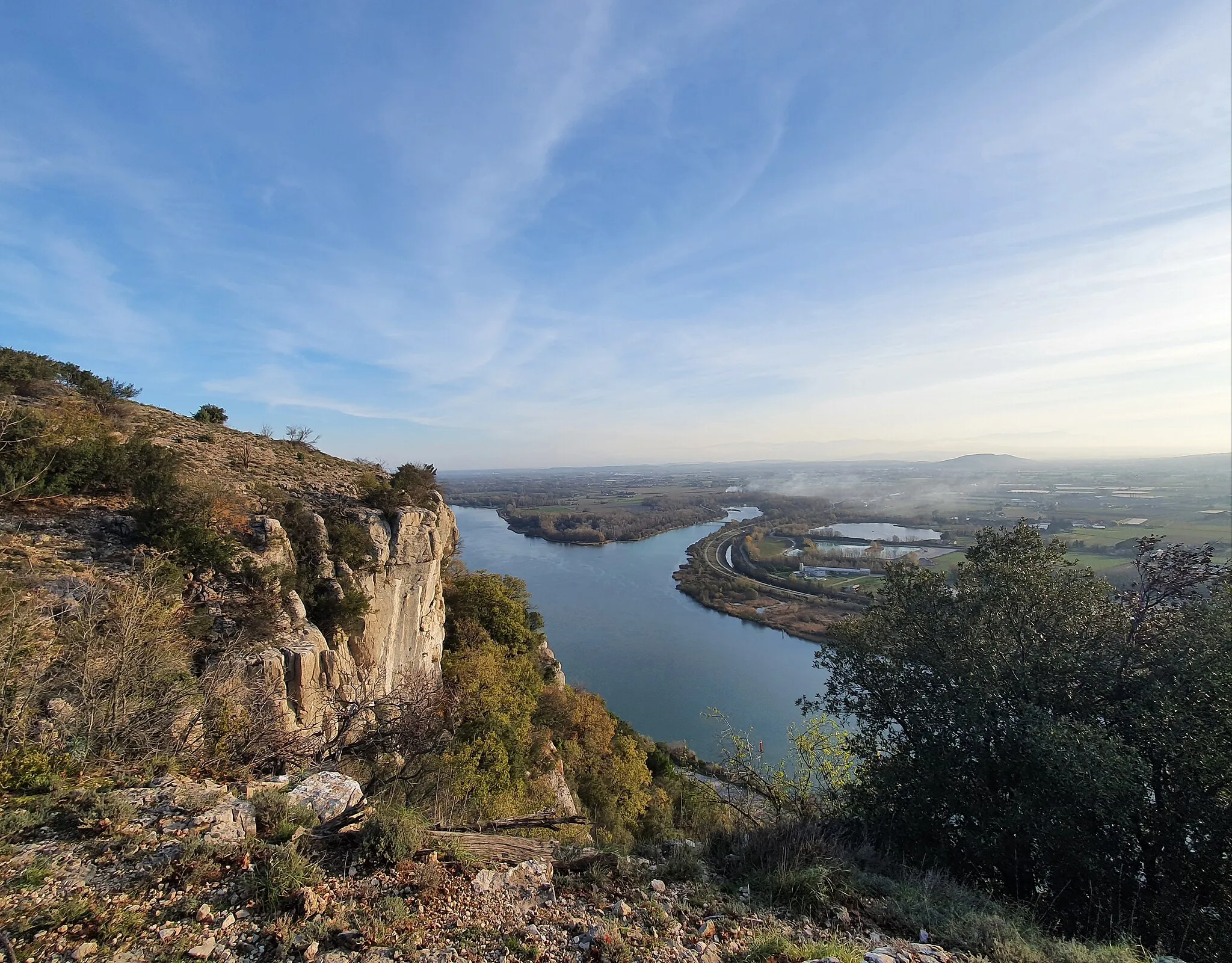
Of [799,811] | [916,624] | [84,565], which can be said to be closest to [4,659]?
[84,565]

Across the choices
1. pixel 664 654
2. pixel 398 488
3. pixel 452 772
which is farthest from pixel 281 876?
pixel 664 654

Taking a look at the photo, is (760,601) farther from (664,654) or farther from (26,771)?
(26,771)

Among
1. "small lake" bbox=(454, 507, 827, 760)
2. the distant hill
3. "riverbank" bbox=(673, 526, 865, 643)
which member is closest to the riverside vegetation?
"small lake" bbox=(454, 507, 827, 760)

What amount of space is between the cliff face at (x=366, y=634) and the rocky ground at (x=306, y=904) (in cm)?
264

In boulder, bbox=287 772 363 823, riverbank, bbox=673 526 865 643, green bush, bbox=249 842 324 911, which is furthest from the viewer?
riverbank, bbox=673 526 865 643

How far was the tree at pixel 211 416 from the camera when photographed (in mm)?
15344

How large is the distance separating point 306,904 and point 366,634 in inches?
287

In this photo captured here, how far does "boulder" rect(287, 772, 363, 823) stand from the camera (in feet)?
12.1

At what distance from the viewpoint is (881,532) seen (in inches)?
2926

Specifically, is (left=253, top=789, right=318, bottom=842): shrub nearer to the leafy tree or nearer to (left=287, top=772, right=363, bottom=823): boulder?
(left=287, top=772, right=363, bottom=823): boulder

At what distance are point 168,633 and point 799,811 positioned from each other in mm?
7997

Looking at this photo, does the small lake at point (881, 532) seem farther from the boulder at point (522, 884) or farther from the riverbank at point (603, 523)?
the boulder at point (522, 884)

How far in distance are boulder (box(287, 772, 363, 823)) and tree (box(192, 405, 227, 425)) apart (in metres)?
15.3

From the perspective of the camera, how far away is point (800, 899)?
11.6 feet
